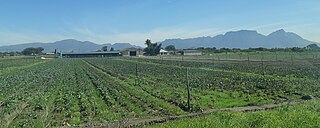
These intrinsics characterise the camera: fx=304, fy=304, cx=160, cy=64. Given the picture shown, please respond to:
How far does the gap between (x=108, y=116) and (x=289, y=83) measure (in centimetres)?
1492

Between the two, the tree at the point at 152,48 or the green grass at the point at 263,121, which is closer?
the green grass at the point at 263,121

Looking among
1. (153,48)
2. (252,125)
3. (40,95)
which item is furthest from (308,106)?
(153,48)

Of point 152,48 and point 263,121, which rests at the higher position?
point 152,48

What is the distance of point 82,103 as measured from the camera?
16.6 metres

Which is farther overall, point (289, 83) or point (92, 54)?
point (92, 54)

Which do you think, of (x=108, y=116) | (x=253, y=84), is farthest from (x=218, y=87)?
(x=108, y=116)

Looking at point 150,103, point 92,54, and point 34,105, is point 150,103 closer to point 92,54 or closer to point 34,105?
point 34,105

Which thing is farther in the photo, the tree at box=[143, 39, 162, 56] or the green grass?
the tree at box=[143, 39, 162, 56]

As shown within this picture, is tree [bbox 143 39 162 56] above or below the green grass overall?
above

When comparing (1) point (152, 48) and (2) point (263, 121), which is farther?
(1) point (152, 48)

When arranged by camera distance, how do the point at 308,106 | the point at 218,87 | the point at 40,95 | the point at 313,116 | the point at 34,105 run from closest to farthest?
the point at 313,116
the point at 308,106
the point at 34,105
the point at 40,95
the point at 218,87

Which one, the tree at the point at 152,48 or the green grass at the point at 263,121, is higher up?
the tree at the point at 152,48

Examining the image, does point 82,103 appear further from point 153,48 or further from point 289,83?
point 153,48

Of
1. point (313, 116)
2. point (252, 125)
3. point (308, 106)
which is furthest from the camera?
point (308, 106)
